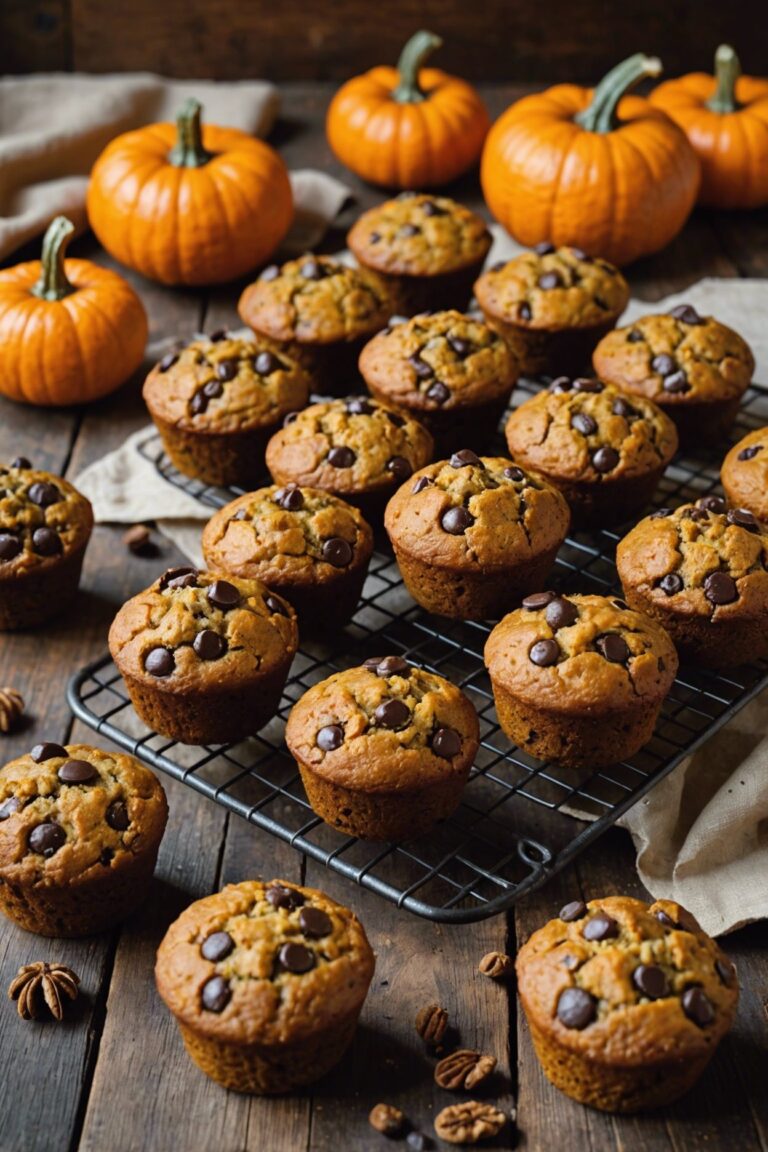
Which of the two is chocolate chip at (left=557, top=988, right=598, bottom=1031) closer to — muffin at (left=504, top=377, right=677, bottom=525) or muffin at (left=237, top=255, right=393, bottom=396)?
muffin at (left=504, top=377, right=677, bottom=525)

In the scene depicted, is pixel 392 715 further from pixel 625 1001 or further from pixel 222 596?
pixel 625 1001

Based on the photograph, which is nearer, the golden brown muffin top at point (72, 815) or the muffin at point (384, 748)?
the golden brown muffin top at point (72, 815)

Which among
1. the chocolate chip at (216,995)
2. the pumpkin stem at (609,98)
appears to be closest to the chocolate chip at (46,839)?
the chocolate chip at (216,995)

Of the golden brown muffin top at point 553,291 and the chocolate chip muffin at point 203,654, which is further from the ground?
the golden brown muffin top at point 553,291

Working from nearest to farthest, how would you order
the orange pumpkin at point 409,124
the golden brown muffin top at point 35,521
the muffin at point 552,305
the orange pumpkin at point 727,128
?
the golden brown muffin top at point 35,521
the muffin at point 552,305
the orange pumpkin at point 727,128
the orange pumpkin at point 409,124

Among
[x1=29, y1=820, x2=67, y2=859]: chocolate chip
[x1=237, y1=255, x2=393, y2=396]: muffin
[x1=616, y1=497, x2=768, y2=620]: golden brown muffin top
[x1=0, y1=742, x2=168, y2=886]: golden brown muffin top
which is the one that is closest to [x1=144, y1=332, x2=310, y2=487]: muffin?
[x1=237, y1=255, x2=393, y2=396]: muffin

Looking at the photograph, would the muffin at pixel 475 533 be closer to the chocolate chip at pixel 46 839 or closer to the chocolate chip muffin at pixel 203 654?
the chocolate chip muffin at pixel 203 654
